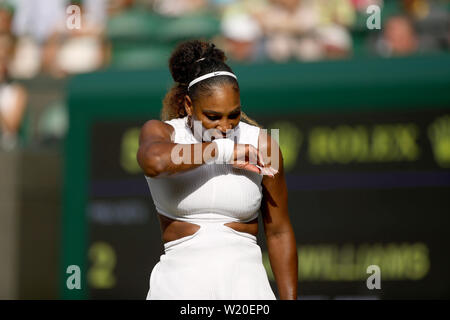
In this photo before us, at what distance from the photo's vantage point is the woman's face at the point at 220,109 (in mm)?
3105

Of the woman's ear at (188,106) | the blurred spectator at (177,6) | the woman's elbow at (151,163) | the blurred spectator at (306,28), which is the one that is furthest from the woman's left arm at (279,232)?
the blurred spectator at (177,6)

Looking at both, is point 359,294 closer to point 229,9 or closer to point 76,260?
point 76,260

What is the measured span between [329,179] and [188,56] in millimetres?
2834

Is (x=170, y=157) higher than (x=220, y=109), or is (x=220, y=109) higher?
(x=220, y=109)

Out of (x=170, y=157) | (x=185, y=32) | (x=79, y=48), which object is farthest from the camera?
(x=79, y=48)

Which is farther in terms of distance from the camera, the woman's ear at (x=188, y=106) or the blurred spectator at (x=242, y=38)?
the blurred spectator at (x=242, y=38)

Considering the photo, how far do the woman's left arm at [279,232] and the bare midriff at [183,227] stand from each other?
87mm

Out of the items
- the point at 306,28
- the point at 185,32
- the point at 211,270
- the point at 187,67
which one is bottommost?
the point at 211,270

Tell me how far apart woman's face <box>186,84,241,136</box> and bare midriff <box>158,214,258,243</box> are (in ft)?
1.06

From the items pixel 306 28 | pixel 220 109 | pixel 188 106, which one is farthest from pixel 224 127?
pixel 306 28

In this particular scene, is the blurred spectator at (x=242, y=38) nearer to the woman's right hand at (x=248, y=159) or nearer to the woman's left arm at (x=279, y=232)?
the woman's left arm at (x=279, y=232)

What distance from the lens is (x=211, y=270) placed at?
3121 mm

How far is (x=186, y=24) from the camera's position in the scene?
28.9 feet

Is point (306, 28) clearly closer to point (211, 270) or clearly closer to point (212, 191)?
point (212, 191)
